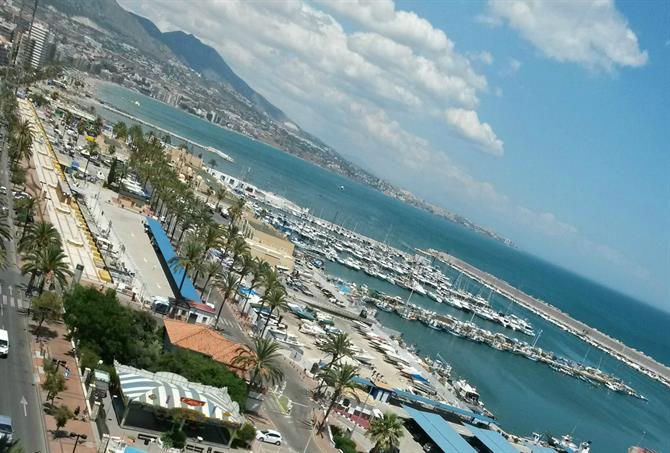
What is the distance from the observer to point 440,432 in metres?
57.1

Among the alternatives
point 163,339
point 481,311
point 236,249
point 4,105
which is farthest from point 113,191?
point 481,311

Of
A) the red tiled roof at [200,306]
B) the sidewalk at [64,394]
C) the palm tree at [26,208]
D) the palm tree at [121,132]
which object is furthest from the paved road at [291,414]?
the palm tree at [121,132]

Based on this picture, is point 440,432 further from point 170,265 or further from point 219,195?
point 219,195

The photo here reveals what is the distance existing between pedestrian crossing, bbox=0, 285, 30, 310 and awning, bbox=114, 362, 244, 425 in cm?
1142

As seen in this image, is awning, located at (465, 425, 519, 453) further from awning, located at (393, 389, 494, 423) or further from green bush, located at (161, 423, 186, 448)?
green bush, located at (161, 423, 186, 448)

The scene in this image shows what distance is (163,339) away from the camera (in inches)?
1865

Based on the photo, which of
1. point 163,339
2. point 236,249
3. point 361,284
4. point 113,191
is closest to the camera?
point 163,339

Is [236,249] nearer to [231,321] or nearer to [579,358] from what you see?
[231,321]

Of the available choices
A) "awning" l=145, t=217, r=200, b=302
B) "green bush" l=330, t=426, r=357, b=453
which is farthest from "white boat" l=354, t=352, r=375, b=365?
"green bush" l=330, t=426, r=357, b=453

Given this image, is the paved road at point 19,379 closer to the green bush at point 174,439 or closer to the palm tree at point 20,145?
the green bush at point 174,439

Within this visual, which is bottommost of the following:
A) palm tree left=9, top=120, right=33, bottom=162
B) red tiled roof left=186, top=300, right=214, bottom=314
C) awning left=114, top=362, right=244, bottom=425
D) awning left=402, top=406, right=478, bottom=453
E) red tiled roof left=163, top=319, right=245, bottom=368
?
awning left=402, top=406, right=478, bottom=453

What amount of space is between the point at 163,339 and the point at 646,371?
16553 cm

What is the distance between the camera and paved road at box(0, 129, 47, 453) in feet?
101

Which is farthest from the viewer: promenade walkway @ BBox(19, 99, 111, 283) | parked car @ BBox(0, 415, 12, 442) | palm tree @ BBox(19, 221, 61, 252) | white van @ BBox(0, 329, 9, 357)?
promenade walkway @ BBox(19, 99, 111, 283)
